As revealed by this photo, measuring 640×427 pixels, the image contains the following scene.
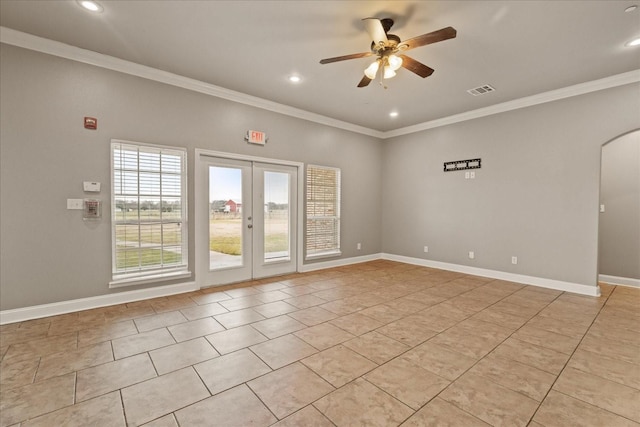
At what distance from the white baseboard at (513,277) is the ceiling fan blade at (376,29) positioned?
4.65 m

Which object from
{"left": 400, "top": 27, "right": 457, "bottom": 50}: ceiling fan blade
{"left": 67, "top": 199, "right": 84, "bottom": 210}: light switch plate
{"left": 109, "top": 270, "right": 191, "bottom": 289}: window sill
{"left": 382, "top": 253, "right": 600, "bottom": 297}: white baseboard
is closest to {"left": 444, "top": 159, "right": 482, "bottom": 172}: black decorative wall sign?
{"left": 382, "top": 253, "right": 600, "bottom": 297}: white baseboard

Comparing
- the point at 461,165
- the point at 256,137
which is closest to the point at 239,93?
the point at 256,137

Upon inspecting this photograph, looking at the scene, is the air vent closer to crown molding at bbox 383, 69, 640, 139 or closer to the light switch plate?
crown molding at bbox 383, 69, 640, 139

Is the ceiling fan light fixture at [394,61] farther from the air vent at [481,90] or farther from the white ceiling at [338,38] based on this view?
the air vent at [481,90]

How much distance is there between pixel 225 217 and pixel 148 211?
114cm

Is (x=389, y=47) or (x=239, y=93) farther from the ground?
(x=239, y=93)

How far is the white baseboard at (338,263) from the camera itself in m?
5.92

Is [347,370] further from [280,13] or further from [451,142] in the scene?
[451,142]

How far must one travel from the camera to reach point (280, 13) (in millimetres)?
2842

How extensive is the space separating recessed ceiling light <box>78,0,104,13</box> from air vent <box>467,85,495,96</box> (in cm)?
495

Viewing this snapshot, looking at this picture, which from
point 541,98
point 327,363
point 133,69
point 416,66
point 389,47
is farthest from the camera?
point 541,98

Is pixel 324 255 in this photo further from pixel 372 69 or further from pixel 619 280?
pixel 619 280

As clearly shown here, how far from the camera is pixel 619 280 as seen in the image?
198 inches

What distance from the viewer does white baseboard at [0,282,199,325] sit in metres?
3.22
